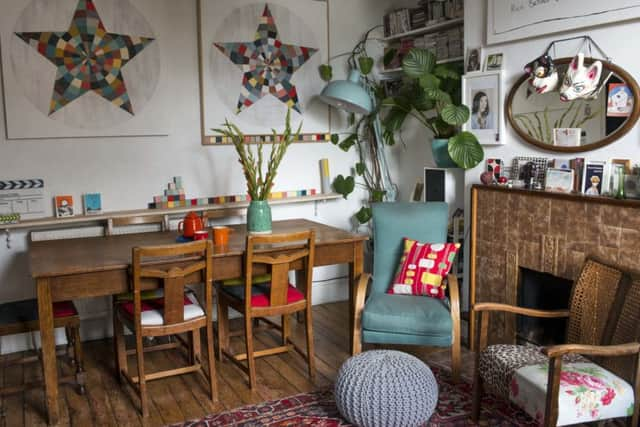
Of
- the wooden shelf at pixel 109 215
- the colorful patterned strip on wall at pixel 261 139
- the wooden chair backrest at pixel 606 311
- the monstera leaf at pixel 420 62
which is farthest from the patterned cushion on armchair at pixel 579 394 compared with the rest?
the colorful patterned strip on wall at pixel 261 139

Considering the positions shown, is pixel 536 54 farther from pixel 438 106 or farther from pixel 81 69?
pixel 81 69

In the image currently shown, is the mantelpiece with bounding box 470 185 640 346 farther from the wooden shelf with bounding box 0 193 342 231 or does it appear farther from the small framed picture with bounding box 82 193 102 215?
the small framed picture with bounding box 82 193 102 215

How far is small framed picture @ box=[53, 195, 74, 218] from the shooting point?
12.6ft

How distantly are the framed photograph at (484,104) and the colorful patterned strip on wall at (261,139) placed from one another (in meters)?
1.28

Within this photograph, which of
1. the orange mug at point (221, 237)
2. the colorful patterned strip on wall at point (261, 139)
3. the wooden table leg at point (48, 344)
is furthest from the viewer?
the colorful patterned strip on wall at point (261, 139)

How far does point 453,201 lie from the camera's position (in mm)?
4184

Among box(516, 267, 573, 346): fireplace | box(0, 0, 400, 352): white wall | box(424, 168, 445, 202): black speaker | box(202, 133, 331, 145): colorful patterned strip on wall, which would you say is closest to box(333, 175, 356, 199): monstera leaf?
box(0, 0, 400, 352): white wall

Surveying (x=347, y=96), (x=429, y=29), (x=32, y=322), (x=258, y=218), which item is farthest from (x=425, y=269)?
(x=32, y=322)

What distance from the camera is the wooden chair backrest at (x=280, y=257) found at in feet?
10.3

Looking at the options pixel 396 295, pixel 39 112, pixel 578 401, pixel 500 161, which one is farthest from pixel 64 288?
pixel 500 161

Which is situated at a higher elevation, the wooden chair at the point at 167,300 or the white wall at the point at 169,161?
the white wall at the point at 169,161

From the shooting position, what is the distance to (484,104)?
3.70 metres

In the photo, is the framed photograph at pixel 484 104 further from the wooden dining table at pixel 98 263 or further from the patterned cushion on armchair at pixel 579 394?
the patterned cushion on armchair at pixel 579 394

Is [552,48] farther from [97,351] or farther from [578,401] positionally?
A: [97,351]
